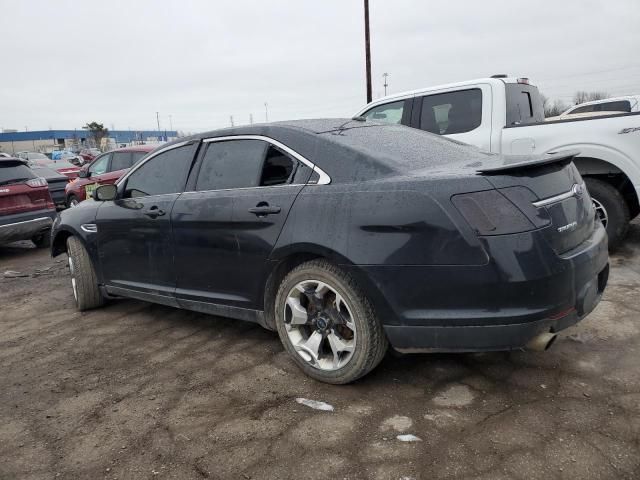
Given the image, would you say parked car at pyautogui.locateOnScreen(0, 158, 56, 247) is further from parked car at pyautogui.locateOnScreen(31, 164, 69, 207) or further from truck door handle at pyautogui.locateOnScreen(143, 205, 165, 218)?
truck door handle at pyautogui.locateOnScreen(143, 205, 165, 218)

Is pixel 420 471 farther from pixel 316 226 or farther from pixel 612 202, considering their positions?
→ pixel 612 202

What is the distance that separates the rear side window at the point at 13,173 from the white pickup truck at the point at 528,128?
5511 mm

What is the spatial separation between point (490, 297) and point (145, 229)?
2737 mm

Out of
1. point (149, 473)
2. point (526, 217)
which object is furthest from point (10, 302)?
point (526, 217)

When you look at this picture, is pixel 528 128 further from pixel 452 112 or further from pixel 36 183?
pixel 36 183

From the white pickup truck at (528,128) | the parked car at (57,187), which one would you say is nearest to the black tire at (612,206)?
the white pickup truck at (528,128)

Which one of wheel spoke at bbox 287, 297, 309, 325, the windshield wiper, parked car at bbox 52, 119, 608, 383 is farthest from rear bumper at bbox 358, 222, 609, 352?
the windshield wiper

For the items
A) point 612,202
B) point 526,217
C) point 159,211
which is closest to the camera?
point 526,217

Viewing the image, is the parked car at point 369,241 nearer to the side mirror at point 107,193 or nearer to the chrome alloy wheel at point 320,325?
the chrome alloy wheel at point 320,325

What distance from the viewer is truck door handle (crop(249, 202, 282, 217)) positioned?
10.4ft

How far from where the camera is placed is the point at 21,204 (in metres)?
7.95

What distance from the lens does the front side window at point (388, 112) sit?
6621 mm

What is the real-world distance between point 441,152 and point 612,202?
10.0 feet

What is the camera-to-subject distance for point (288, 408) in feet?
9.41
